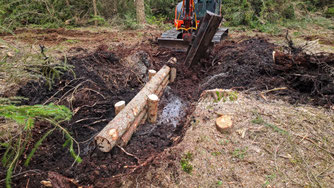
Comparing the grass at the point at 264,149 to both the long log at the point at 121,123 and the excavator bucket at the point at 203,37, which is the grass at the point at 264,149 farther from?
the excavator bucket at the point at 203,37

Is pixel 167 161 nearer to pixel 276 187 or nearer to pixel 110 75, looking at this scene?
pixel 276 187

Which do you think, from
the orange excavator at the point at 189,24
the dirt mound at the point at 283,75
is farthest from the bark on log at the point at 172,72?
the dirt mound at the point at 283,75

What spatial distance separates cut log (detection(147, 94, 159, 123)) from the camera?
129 inches

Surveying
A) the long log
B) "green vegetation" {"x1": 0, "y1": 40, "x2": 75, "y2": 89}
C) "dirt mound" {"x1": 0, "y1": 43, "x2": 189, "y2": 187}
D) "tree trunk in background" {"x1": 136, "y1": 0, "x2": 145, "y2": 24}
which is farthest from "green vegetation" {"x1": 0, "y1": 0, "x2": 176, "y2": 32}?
the long log

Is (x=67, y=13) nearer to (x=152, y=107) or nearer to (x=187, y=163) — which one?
(x=152, y=107)

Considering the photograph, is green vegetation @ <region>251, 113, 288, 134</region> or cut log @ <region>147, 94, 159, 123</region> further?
cut log @ <region>147, 94, 159, 123</region>

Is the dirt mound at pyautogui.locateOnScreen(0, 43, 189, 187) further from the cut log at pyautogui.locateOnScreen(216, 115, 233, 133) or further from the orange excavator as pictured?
the orange excavator

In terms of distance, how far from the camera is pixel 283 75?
3959mm

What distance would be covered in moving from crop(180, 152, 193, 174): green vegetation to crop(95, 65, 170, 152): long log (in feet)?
2.96

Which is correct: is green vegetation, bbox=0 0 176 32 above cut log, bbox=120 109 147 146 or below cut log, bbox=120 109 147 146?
above

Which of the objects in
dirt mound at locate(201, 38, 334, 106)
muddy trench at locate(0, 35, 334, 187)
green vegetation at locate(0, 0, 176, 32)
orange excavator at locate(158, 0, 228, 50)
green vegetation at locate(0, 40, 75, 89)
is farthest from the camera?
green vegetation at locate(0, 0, 176, 32)

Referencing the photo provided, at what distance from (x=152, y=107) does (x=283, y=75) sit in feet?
9.45

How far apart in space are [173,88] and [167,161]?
2.68 meters

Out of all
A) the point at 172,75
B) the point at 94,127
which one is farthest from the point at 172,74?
the point at 94,127
